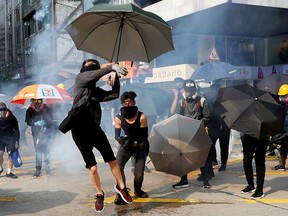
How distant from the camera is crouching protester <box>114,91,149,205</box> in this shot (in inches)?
199

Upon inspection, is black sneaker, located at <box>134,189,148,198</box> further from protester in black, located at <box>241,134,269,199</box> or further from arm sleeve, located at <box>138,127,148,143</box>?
protester in black, located at <box>241,134,269,199</box>

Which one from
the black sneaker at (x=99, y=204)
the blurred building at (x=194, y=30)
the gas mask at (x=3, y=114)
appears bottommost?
the black sneaker at (x=99, y=204)

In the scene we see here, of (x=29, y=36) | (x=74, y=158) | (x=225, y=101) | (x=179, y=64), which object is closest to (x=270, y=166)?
(x=225, y=101)

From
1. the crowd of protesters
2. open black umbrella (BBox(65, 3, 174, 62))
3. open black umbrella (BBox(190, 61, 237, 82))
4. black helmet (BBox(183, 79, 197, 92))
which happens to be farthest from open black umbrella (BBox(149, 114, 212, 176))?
open black umbrella (BBox(190, 61, 237, 82))

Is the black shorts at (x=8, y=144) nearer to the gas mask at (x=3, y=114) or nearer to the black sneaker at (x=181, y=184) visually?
the gas mask at (x=3, y=114)

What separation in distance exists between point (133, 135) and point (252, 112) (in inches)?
58.8

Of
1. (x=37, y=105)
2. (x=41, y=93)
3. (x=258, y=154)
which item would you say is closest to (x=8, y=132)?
(x=37, y=105)

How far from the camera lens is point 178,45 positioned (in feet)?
70.4

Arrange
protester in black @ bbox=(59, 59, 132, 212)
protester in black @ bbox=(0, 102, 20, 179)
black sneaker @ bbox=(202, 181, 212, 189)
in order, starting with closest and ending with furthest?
protester in black @ bbox=(59, 59, 132, 212) → black sneaker @ bbox=(202, 181, 212, 189) → protester in black @ bbox=(0, 102, 20, 179)

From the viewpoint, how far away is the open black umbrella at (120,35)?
188 inches

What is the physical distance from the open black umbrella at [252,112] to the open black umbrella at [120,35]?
1.04m

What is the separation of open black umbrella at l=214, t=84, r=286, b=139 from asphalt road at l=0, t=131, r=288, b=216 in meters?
0.90

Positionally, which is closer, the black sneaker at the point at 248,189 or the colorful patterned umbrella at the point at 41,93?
the black sneaker at the point at 248,189

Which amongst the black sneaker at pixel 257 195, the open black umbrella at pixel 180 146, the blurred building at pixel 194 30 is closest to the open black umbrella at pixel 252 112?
the open black umbrella at pixel 180 146
